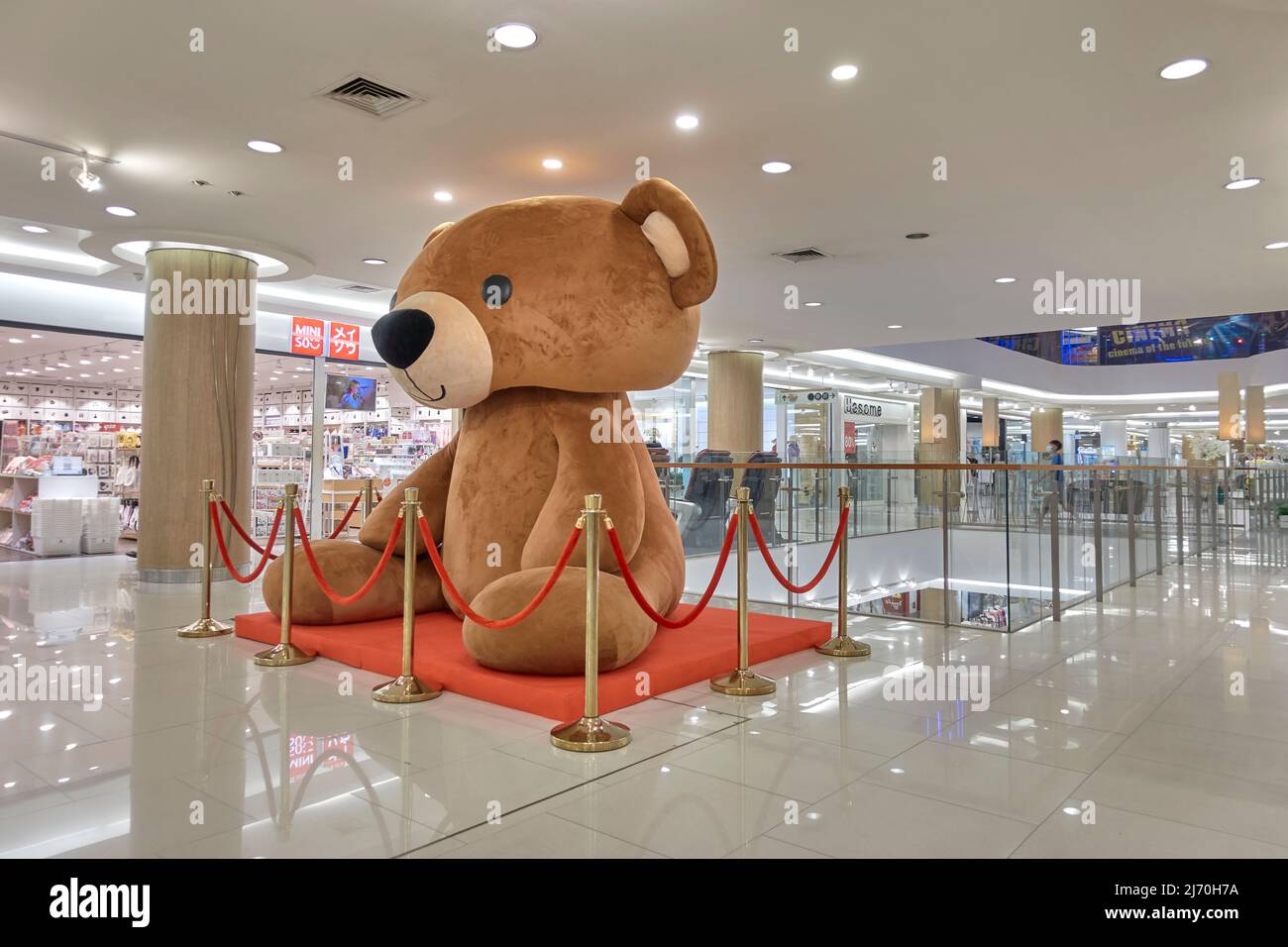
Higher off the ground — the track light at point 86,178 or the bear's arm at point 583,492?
the track light at point 86,178

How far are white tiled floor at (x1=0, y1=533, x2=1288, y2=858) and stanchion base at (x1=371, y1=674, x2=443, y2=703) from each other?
2.9 inches

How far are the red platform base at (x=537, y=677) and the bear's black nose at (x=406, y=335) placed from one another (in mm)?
1431

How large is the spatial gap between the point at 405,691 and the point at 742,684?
1.53 meters

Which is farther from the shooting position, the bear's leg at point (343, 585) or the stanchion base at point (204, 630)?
the stanchion base at point (204, 630)

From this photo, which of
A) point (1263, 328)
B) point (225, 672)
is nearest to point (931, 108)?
point (225, 672)

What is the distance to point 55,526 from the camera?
10.2 metres

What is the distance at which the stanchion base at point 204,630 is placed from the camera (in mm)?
5172

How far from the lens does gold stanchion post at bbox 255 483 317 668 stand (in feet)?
14.5

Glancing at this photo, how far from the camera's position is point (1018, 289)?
31.6ft

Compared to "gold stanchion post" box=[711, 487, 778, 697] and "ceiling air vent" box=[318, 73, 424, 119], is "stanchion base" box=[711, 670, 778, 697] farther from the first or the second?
"ceiling air vent" box=[318, 73, 424, 119]

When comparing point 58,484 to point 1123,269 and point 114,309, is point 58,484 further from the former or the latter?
point 1123,269

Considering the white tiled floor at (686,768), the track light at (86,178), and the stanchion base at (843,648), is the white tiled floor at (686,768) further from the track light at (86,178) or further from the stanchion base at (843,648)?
the track light at (86,178)

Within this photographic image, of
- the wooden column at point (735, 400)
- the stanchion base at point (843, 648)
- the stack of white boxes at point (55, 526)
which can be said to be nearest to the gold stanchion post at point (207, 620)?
the stanchion base at point (843, 648)
